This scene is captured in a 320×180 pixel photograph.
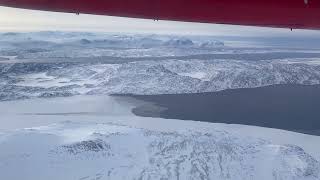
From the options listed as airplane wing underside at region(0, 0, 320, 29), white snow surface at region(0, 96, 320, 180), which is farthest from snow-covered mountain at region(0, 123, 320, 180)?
airplane wing underside at region(0, 0, 320, 29)

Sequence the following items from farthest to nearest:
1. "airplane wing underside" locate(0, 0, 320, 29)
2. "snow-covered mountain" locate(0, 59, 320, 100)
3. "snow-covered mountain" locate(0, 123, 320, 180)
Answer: "snow-covered mountain" locate(0, 59, 320, 100) < "snow-covered mountain" locate(0, 123, 320, 180) < "airplane wing underside" locate(0, 0, 320, 29)

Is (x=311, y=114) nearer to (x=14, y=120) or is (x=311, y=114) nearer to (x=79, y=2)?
(x=14, y=120)

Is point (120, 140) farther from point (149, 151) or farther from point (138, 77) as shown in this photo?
point (138, 77)

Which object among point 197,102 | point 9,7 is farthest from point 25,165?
point 197,102

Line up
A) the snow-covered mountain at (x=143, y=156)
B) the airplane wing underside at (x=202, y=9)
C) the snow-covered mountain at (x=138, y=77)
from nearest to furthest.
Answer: the airplane wing underside at (x=202, y=9)
the snow-covered mountain at (x=143, y=156)
the snow-covered mountain at (x=138, y=77)

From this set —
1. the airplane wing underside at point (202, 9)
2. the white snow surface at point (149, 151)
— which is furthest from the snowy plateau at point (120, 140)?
the airplane wing underside at point (202, 9)

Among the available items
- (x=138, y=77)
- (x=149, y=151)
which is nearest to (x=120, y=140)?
(x=149, y=151)

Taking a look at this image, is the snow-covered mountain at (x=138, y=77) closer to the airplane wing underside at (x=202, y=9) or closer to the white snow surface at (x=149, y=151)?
the white snow surface at (x=149, y=151)

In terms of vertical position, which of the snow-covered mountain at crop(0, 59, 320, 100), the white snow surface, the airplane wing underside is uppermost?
the airplane wing underside

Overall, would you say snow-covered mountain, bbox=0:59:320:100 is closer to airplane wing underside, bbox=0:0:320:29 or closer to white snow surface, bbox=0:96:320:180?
white snow surface, bbox=0:96:320:180
